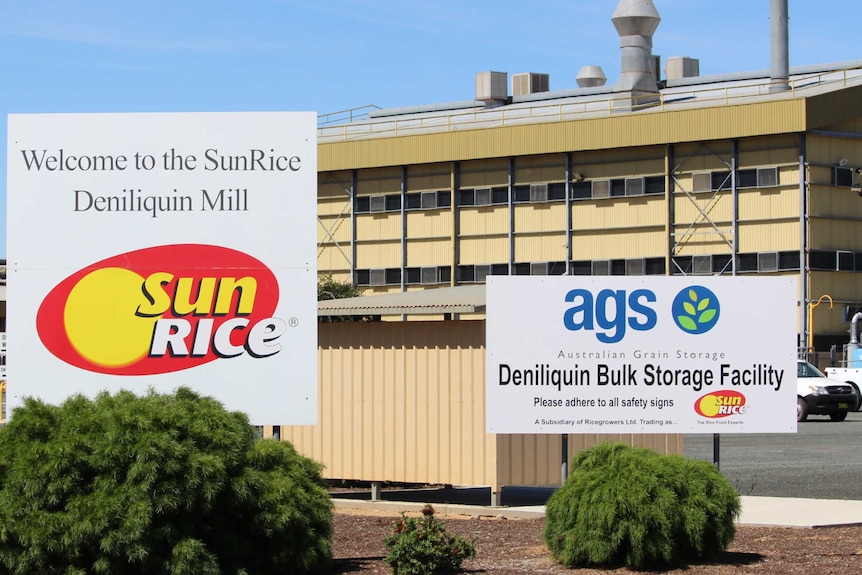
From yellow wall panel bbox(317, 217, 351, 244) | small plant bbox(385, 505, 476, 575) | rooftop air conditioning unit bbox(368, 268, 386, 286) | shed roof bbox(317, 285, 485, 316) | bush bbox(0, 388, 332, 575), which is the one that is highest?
yellow wall panel bbox(317, 217, 351, 244)

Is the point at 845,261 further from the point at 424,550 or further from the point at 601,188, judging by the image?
the point at 424,550

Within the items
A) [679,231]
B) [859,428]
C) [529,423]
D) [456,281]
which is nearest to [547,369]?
[529,423]

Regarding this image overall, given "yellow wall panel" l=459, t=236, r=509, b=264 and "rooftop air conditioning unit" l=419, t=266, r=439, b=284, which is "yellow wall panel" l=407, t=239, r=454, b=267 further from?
"yellow wall panel" l=459, t=236, r=509, b=264

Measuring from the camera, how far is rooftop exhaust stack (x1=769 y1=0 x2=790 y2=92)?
55.1 meters

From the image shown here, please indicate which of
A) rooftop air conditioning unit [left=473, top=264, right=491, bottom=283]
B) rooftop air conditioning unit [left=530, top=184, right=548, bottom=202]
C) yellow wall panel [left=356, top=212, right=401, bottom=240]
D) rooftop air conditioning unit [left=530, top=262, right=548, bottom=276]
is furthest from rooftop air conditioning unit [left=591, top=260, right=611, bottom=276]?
yellow wall panel [left=356, top=212, right=401, bottom=240]

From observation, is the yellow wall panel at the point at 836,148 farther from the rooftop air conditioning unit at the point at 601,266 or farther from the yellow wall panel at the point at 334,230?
the yellow wall panel at the point at 334,230

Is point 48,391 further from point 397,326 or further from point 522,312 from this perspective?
point 397,326

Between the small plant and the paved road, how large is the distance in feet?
26.4

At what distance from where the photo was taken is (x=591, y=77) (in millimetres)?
68938

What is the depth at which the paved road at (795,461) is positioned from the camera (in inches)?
734

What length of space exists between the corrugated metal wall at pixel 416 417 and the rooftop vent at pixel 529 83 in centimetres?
5372

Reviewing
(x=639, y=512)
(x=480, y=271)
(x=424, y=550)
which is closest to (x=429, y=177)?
(x=480, y=271)

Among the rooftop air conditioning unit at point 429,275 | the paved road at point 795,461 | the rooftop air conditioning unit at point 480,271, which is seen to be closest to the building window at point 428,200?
the rooftop air conditioning unit at point 429,275

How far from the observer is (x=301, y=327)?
10070mm
